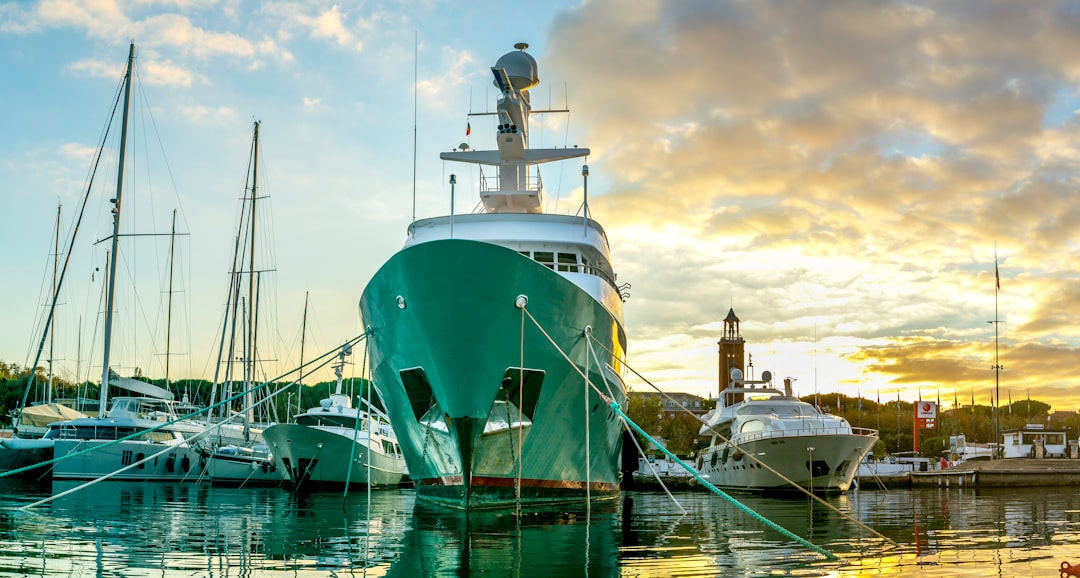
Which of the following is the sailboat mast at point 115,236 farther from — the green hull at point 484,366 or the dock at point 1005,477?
the dock at point 1005,477

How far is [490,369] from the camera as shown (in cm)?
1662

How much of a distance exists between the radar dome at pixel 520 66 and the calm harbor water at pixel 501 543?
14.2 metres

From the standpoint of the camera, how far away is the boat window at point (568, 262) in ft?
71.9

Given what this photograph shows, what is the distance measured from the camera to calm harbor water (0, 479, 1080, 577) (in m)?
10.5

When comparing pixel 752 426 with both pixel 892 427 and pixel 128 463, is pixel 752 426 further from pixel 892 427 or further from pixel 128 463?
pixel 892 427

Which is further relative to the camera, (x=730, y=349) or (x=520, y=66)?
(x=730, y=349)

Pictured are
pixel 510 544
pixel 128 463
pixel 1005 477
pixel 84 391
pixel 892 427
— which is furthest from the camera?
pixel 892 427

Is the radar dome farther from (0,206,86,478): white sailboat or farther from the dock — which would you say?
the dock

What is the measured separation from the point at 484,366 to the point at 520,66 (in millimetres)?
15146

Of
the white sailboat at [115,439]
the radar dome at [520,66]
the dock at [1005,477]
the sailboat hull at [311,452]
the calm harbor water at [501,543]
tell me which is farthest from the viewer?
the dock at [1005,477]

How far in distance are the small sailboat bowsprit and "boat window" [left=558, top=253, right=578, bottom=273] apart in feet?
2.11

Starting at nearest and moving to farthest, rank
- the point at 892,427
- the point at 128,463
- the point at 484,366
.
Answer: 1. the point at 484,366
2. the point at 128,463
3. the point at 892,427

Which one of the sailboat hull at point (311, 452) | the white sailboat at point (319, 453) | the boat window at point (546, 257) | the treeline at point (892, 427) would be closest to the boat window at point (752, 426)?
the white sailboat at point (319, 453)

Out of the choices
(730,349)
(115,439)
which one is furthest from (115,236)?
(730,349)
